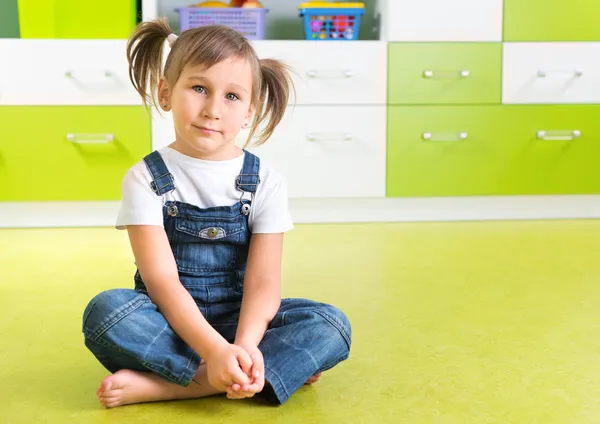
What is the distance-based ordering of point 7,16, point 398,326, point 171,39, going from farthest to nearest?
1. point 7,16
2. point 398,326
3. point 171,39

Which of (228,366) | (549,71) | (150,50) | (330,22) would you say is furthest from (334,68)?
(228,366)

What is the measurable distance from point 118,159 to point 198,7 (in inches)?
20.9

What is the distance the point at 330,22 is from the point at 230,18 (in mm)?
309

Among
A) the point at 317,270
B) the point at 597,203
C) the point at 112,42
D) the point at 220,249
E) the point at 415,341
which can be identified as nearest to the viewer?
the point at 220,249

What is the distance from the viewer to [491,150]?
2568 mm

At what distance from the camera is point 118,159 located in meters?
2.47

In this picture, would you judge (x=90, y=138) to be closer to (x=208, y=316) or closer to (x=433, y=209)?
(x=433, y=209)

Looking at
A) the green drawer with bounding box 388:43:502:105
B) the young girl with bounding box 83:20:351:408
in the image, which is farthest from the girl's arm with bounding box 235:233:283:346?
the green drawer with bounding box 388:43:502:105

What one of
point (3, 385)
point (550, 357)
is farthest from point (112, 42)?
point (550, 357)

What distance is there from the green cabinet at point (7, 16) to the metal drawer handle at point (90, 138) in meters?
0.70

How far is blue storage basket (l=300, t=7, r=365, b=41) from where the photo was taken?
2.57 metres

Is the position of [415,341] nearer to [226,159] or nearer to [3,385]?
[226,159]

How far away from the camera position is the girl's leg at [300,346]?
1.02 metres

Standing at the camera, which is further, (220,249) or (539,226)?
(539,226)
